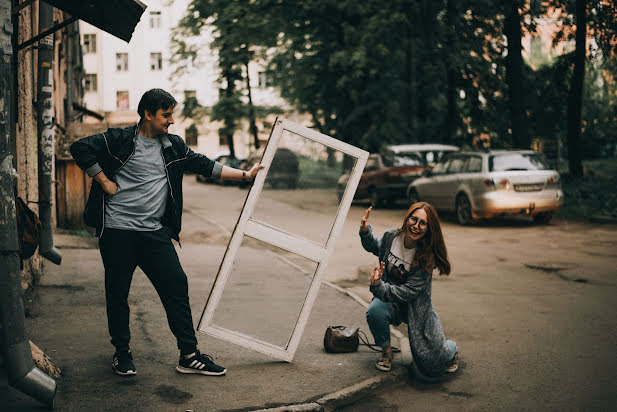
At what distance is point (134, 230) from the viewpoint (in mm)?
4805

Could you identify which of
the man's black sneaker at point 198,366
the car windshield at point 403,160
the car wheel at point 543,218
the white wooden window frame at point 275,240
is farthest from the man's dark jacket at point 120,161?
the car windshield at point 403,160

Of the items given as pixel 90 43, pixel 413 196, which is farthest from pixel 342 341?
pixel 90 43

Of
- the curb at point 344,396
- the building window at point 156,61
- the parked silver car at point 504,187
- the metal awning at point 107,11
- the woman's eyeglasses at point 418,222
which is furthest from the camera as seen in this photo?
the building window at point 156,61

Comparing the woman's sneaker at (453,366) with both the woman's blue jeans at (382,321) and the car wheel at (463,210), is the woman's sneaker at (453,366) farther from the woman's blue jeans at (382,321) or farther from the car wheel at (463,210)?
the car wheel at (463,210)

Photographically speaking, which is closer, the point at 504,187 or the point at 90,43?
the point at 504,187

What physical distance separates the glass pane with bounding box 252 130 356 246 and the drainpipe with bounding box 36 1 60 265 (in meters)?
2.51

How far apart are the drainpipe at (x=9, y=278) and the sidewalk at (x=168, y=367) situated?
0.20 metres

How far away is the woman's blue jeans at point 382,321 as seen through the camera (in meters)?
5.45

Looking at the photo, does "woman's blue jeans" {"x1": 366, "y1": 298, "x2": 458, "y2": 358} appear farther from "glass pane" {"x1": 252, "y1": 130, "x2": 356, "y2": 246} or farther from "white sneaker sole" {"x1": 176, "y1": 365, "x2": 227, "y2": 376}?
"white sneaker sole" {"x1": 176, "y1": 365, "x2": 227, "y2": 376}

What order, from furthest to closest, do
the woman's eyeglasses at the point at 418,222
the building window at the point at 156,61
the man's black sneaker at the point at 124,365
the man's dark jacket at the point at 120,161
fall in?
the building window at the point at 156,61 < the woman's eyeglasses at the point at 418,222 < the man's black sneaker at the point at 124,365 < the man's dark jacket at the point at 120,161

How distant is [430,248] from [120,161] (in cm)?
220

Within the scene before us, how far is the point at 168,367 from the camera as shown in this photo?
5.24 meters

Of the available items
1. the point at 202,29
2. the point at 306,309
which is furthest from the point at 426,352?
the point at 202,29

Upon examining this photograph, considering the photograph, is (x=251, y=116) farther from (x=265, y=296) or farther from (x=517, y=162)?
(x=265, y=296)
